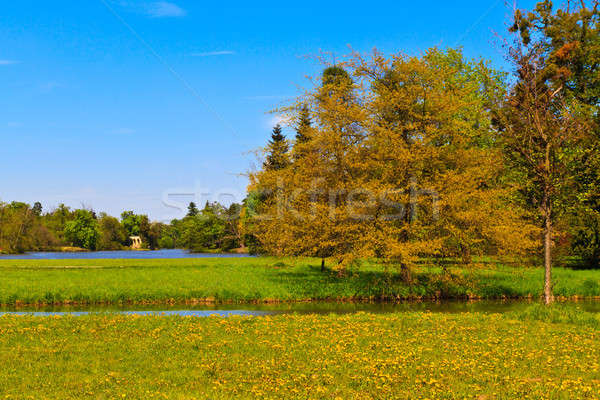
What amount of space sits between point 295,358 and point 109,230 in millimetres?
170757

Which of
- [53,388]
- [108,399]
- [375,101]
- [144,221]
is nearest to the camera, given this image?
[108,399]

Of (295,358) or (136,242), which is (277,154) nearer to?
(295,358)

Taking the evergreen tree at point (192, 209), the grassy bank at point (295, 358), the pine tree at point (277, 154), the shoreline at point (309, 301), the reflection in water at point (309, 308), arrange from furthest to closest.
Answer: the evergreen tree at point (192, 209), the pine tree at point (277, 154), the shoreline at point (309, 301), the reflection in water at point (309, 308), the grassy bank at point (295, 358)

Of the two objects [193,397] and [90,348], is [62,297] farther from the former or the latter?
[193,397]

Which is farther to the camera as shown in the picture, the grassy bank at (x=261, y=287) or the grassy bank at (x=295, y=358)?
the grassy bank at (x=261, y=287)

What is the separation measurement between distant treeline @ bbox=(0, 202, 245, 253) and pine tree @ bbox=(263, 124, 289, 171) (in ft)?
80.2

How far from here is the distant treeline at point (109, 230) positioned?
117 meters

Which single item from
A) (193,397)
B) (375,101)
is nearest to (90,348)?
(193,397)

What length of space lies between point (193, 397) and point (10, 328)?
9.79m

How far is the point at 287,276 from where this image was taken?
35.8 meters

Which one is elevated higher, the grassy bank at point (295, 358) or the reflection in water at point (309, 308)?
the grassy bank at point (295, 358)

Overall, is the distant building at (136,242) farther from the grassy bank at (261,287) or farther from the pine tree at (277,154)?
the grassy bank at (261,287)

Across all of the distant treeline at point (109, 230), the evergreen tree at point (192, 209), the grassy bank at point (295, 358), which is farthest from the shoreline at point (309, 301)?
the evergreen tree at point (192, 209)

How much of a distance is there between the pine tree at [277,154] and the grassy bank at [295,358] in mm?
20082
